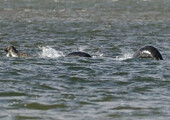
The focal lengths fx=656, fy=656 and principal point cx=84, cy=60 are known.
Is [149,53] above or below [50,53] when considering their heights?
below

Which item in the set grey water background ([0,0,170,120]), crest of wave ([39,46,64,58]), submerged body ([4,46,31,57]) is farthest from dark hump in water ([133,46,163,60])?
submerged body ([4,46,31,57])

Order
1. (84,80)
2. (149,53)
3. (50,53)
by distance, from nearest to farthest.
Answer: (84,80) → (149,53) → (50,53)

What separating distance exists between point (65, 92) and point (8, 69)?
4.04 metres

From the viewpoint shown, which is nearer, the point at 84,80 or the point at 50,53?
the point at 84,80

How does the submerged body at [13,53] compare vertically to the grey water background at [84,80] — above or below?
above

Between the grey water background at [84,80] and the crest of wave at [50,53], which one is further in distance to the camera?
the crest of wave at [50,53]

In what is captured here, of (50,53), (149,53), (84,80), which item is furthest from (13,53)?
(84,80)

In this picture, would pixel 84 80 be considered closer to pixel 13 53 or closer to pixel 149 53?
pixel 149 53

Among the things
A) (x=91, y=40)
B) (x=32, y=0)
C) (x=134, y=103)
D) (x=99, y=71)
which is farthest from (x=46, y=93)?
(x=32, y=0)

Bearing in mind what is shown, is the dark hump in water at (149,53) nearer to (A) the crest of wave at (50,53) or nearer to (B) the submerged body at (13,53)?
(A) the crest of wave at (50,53)

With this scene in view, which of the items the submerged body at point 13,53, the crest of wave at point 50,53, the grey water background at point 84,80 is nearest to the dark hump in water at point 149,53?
the grey water background at point 84,80

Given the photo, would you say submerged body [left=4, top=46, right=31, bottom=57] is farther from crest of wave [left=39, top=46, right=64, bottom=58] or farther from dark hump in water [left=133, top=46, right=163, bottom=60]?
dark hump in water [left=133, top=46, right=163, bottom=60]

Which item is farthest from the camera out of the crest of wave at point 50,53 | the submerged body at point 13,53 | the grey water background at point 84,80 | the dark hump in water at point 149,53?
the crest of wave at point 50,53

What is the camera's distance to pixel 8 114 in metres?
13.6
